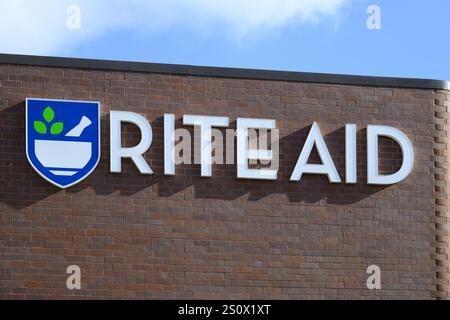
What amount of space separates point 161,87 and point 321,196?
328 centimetres

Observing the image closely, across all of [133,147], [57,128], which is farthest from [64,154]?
[133,147]

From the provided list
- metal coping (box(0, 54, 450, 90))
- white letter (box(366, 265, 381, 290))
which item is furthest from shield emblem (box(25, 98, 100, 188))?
white letter (box(366, 265, 381, 290))

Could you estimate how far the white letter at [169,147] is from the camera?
59.5 ft

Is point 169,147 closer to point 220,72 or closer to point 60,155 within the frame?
point 220,72

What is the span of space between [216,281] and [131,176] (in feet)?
7.29

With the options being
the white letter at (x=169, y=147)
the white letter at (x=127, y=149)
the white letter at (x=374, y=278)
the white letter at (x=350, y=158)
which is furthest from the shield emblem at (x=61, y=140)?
the white letter at (x=374, y=278)

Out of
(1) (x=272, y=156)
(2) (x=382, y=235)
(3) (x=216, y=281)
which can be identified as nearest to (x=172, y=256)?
(3) (x=216, y=281)

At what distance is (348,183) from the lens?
18781 millimetres

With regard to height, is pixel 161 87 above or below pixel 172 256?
above

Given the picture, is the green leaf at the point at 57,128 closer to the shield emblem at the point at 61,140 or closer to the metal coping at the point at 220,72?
the shield emblem at the point at 61,140

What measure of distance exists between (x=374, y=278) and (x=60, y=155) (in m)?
5.67
